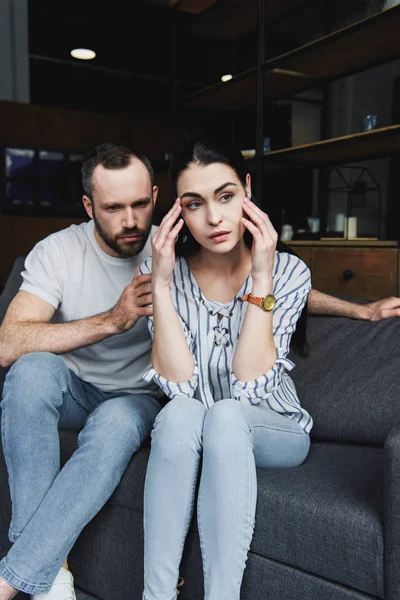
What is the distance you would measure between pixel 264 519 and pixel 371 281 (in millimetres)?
1696

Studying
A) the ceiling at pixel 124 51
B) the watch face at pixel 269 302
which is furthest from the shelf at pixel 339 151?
the ceiling at pixel 124 51

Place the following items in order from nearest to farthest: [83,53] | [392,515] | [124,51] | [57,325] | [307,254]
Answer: [392,515], [57,325], [307,254], [124,51], [83,53]

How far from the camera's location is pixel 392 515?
118 centimetres

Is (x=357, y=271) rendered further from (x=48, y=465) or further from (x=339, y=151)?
(x=48, y=465)

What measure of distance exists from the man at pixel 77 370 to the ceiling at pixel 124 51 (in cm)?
369

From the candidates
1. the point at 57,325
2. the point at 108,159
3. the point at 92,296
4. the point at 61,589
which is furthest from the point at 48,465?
the point at 108,159

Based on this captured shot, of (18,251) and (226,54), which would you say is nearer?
(18,251)

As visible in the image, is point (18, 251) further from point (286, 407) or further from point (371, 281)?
point (286, 407)

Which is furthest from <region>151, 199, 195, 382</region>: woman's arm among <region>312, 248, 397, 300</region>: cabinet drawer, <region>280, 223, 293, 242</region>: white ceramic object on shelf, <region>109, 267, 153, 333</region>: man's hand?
<region>280, 223, 293, 242</region>: white ceramic object on shelf

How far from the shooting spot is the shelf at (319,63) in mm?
2756

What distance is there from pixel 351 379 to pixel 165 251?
0.66m

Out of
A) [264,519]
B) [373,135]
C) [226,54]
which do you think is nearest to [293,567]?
[264,519]

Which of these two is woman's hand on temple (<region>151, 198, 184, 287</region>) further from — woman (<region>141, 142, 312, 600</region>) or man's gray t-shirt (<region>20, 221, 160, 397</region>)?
man's gray t-shirt (<region>20, 221, 160, 397</region>)

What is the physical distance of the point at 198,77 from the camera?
807 cm
